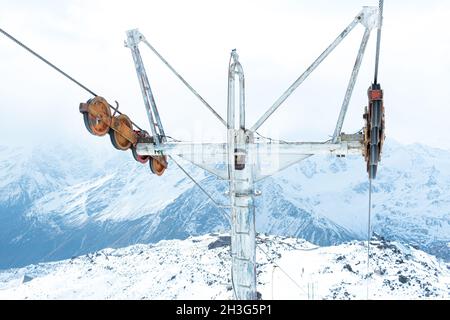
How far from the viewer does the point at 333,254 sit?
74.2 meters

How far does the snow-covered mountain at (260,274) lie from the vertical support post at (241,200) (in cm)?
2940

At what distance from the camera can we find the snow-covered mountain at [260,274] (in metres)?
59.2

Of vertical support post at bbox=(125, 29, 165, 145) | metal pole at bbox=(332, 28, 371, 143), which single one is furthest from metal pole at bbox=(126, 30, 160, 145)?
metal pole at bbox=(332, 28, 371, 143)

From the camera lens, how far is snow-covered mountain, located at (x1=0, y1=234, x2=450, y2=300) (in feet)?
194

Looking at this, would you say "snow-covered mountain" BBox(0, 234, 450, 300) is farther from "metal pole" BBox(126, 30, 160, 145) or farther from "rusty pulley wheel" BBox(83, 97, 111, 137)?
"rusty pulley wheel" BBox(83, 97, 111, 137)

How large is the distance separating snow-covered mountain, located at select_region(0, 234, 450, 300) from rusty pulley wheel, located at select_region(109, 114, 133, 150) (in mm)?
29944

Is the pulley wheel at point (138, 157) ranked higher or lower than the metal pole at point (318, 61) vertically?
lower

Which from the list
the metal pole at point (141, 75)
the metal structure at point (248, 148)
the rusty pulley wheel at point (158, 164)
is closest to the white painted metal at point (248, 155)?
the metal structure at point (248, 148)

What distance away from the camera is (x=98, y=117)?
7.22m

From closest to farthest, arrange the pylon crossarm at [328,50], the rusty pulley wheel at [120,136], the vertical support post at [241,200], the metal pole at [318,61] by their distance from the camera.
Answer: the pylon crossarm at [328,50], the metal pole at [318,61], the vertical support post at [241,200], the rusty pulley wheel at [120,136]

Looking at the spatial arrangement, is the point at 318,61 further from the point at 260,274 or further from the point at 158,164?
the point at 260,274

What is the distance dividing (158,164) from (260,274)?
58753 mm

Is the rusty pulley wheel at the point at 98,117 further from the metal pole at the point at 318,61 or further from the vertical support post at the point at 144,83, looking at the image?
the metal pole at the point at 318,61
